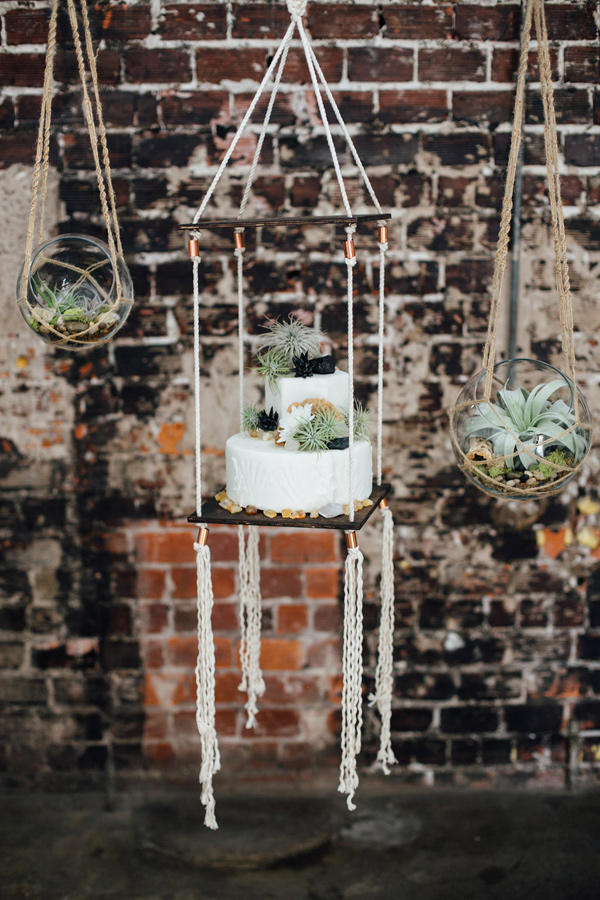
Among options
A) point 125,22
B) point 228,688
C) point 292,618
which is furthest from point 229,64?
point 228,688

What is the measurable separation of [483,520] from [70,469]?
1122mm

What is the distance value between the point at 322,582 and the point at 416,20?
1463 millimetres

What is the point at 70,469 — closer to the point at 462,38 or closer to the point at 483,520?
the point at 483,520

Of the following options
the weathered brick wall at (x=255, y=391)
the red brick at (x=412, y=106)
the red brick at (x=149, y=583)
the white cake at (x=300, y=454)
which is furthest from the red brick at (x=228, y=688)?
the red brick at (x=412, y=106)

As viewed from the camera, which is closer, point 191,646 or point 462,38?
point 462,38

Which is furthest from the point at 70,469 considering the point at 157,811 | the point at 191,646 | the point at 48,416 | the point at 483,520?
the point at 483,520

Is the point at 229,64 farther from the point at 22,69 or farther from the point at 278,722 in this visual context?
the point at 278,722

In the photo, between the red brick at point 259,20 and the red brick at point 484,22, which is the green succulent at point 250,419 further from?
the red brick at point 484,22

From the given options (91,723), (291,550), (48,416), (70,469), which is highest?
(48,416)

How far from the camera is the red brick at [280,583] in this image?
217cm

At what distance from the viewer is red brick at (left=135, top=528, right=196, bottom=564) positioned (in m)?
2.16

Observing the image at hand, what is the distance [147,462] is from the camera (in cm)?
214

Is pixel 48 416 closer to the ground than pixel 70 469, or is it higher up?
higher up

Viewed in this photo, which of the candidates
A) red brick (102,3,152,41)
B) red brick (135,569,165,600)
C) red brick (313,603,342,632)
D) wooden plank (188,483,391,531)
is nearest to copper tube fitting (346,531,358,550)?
wooden plank (188,483,391,531)
